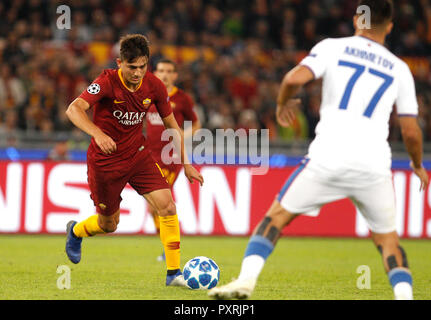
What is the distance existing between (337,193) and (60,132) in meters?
9.56

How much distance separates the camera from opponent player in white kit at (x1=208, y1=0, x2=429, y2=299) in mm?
5129

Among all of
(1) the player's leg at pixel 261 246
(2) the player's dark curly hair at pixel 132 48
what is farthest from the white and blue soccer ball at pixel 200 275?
(2) the player's dark curly hair at pixel 132 48

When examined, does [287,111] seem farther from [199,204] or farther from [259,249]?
[199,204]

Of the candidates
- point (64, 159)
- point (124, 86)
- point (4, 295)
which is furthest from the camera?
point (64, 159)

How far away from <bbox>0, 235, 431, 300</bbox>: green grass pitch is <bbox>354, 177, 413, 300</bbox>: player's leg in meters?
1.34

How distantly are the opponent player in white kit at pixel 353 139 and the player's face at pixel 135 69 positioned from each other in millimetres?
1850

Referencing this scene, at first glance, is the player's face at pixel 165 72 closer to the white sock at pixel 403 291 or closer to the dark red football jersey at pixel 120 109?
the dark red football jersey at pixel 120 109

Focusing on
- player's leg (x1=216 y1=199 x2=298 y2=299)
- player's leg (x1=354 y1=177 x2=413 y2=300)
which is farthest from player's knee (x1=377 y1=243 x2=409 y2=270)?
player's leg (x1=216 y1=199 x2=298 y2=299)

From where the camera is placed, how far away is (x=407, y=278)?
5.18 meters

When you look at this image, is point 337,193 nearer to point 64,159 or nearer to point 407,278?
point 407,278

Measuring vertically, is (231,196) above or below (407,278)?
above

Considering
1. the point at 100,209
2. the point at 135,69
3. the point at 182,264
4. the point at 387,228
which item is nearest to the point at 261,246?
the point at 387,228

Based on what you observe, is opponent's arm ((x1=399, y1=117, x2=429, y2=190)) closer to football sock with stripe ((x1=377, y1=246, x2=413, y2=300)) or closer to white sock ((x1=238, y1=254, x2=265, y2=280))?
football sock with stripe ((x1=377, y1=246, x2=413, y2=300))

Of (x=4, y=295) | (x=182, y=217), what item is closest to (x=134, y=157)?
(x=4, y=295)
